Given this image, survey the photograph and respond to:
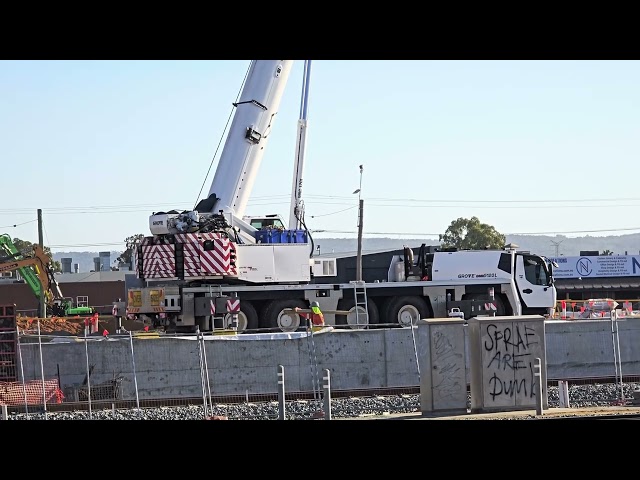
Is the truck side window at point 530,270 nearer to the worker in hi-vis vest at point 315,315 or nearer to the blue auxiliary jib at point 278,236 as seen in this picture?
the worker in hi-vis vest at point 315,315

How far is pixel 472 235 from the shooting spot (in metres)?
107

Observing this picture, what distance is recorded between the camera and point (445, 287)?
29875 millimetres

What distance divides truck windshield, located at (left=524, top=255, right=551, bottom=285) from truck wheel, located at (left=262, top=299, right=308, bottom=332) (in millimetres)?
6878

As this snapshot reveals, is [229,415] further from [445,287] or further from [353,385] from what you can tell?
[445,287]

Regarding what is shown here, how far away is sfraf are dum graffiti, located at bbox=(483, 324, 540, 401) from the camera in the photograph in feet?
55.2

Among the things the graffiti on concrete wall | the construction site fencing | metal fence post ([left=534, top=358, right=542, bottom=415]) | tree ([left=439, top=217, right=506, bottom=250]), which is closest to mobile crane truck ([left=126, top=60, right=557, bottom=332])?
the construction site fencing

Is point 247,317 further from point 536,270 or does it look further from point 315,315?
point 536,270

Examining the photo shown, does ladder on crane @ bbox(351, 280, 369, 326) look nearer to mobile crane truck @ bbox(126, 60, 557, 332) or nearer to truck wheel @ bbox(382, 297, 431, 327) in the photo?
mobile crane truck @ bbox(126, 60, 557, 332)

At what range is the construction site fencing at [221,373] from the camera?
69.8 feet
